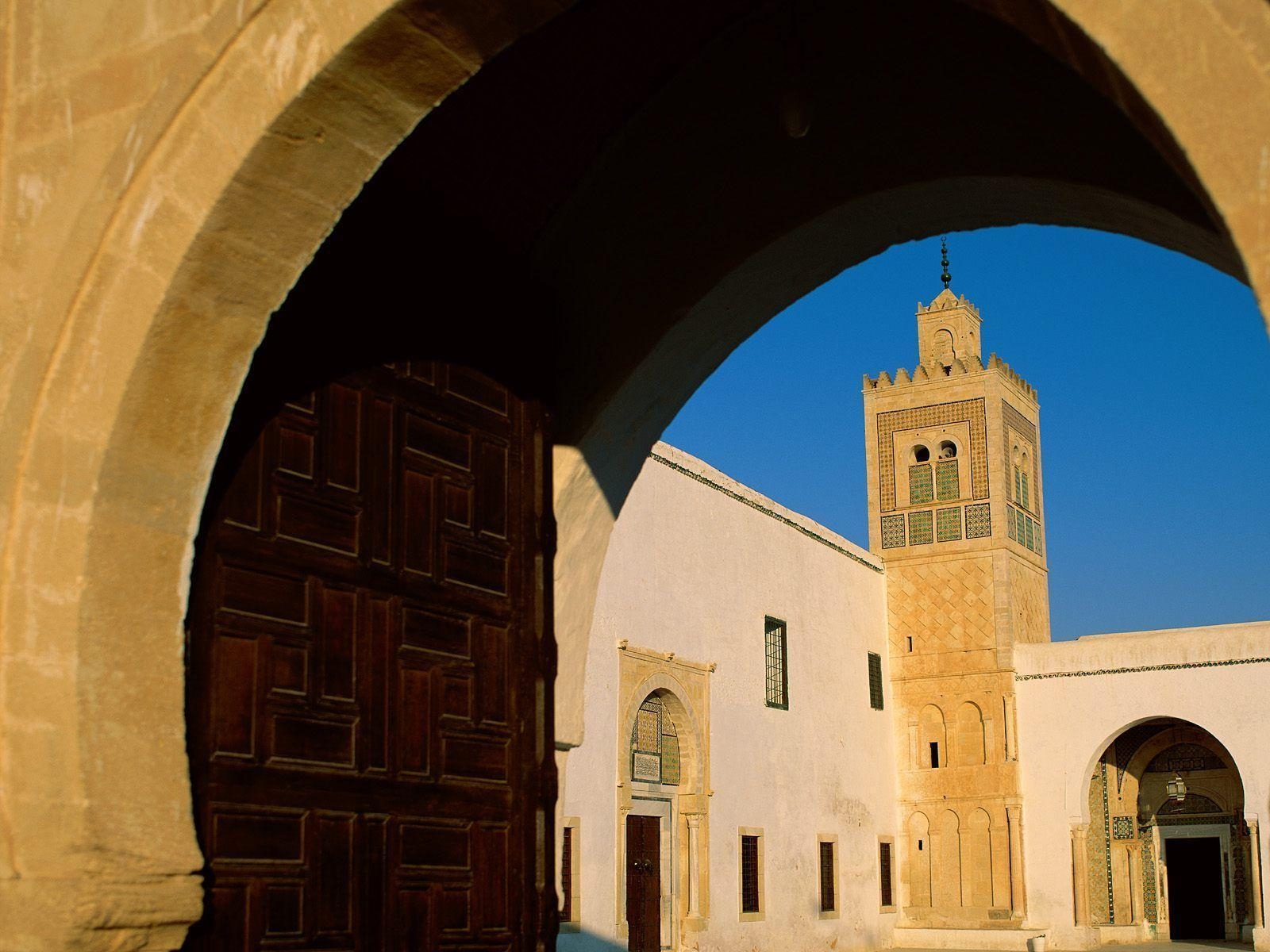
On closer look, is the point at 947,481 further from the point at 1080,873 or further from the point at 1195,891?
Result: the point at 1195,891

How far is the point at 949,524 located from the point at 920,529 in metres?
0.46

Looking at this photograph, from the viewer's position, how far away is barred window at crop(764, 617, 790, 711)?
58.4 feet

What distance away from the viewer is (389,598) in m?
3.29

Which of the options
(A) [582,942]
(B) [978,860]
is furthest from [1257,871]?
(A) [582,942]

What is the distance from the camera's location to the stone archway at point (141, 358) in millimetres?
2490

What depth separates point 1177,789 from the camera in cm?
2141

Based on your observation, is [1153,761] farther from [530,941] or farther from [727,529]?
[530,941]

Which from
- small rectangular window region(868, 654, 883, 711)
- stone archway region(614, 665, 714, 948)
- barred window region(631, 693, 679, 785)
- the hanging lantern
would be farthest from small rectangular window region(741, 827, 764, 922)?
the hanging lantern

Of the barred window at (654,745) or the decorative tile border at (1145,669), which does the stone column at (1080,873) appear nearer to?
the decorative tile border at (1145,669)

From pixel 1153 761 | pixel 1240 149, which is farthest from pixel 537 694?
pixel 1153 761

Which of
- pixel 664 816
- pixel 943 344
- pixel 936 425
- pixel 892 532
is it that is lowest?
pixel 664 816

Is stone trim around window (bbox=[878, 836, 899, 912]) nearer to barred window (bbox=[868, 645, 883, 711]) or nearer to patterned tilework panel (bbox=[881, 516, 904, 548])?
barred window (bbox=[868, 645, 883, 711])

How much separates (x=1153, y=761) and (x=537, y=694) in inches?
792

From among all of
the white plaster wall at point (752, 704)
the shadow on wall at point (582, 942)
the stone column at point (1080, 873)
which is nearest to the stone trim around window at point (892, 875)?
the white plaster wall at point (752, 704)
